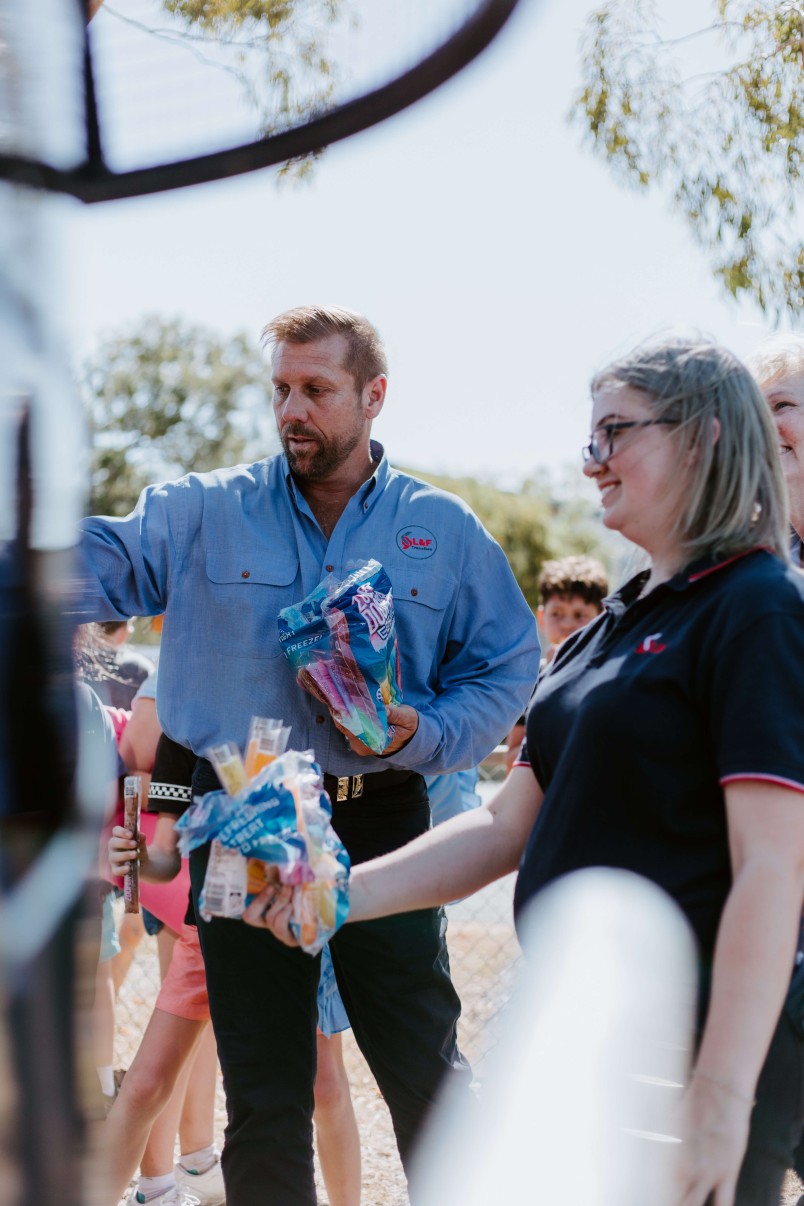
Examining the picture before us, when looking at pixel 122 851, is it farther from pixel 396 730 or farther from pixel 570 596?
pixel 570 596

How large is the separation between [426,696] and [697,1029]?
5.06 ft

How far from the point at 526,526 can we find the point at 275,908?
37295 mm

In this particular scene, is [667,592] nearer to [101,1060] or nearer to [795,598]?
[795,598]

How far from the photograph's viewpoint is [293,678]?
291 cm

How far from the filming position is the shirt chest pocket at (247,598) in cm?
290

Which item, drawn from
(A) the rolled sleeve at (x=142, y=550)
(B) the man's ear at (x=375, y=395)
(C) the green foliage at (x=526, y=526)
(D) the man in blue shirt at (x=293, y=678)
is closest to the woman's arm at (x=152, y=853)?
(D) the man in blue shirt at (x=293, y=678)

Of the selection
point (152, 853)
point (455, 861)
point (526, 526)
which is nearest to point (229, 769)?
point (455, 861)

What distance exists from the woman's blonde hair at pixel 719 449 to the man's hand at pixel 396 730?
3.80ft

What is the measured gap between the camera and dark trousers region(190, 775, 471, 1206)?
2.66 meters

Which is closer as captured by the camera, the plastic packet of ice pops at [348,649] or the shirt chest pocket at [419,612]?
the plastic packet of ice pops at [348,649]

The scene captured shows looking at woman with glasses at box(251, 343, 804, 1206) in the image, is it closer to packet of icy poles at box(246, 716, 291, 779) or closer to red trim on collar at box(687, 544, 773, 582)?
red trim on collar at box(687, 544, 773, 582)

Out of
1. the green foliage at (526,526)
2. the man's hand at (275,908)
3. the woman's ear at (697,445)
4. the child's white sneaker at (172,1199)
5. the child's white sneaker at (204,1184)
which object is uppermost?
the woman's ear at (697,445)

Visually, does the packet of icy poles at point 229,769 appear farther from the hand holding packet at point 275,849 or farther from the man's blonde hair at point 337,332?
the man's blonde hair at point 337,332

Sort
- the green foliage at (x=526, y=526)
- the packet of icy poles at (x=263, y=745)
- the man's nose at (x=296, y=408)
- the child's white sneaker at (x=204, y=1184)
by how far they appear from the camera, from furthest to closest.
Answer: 1. the green foliage at (x=526, y=526)
2. the child's white sneaker at (x=204, y=1184)
3. the man's nose at (x=296, y=408)
4. the packet of icy poles at (x=263, y=745)
